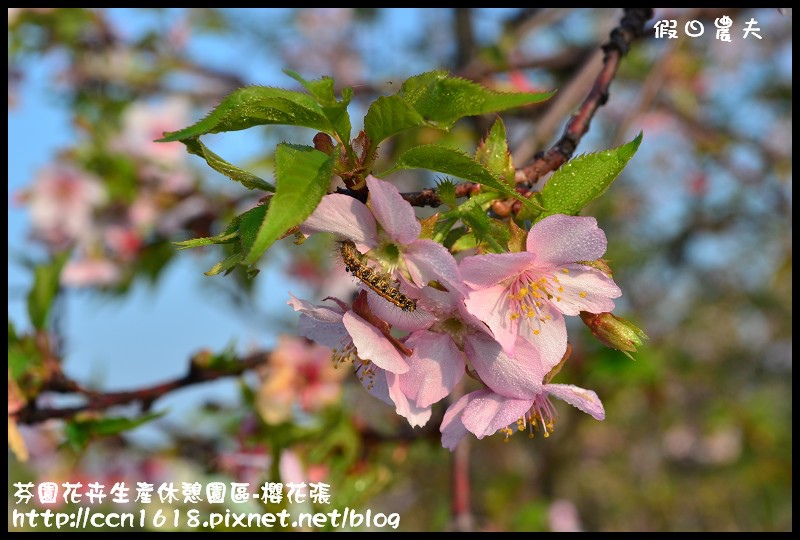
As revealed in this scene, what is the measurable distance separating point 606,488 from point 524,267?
4.79 metres

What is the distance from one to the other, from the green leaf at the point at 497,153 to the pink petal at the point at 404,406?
222 mm

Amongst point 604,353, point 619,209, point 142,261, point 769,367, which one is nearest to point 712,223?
point 619,209

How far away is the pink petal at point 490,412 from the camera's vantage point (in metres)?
0.65

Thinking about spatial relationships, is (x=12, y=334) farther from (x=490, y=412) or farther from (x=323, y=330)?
(x=490, y=412)

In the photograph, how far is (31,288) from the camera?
53.8 inches

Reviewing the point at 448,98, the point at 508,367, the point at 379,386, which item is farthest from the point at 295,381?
the point at 448,98

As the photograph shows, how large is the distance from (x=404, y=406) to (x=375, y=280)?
0.45 feet

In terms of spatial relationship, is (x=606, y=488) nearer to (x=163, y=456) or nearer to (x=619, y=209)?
(x=619, y=209)

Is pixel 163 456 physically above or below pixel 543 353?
below

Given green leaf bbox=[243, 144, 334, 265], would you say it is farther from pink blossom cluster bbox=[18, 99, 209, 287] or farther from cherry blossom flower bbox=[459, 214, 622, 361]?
pink blossom cluster bbox=[18, 99, 209, 287]

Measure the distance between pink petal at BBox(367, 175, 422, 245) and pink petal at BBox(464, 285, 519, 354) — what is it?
77 millimetres

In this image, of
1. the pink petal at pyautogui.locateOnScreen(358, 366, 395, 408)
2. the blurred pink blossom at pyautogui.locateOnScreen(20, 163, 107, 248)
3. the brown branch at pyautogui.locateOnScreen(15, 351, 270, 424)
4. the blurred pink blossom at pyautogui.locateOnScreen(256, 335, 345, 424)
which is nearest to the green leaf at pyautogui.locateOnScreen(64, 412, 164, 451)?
the brown branch at pyautogui.locateOnScreen(15, 351, 270, 424)

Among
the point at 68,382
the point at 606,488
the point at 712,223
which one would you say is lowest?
the point at 606,488

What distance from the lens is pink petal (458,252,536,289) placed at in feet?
1.96
